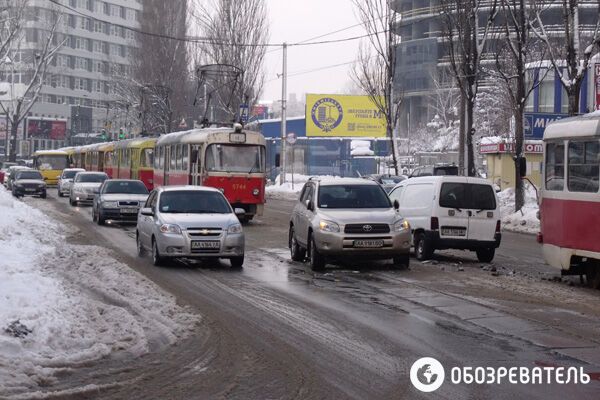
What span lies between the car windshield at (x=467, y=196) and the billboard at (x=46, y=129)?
319 feet

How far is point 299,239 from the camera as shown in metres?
17.9

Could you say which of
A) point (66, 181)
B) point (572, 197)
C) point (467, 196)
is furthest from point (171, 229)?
point (66, 181)

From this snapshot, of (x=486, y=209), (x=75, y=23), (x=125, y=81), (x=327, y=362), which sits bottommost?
(x=327, y=362)

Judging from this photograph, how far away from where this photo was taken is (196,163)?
3019 cm

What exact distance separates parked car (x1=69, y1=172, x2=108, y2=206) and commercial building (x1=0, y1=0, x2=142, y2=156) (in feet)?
211

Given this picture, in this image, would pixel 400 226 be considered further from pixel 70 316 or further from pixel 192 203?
pixel 70 316

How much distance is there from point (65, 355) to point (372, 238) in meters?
8.74

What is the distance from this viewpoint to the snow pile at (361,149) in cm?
7930

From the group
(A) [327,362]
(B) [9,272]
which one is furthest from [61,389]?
(B) [9,272]

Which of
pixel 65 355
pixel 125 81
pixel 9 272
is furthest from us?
pixel 125 81

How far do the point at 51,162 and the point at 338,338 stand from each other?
179 feet

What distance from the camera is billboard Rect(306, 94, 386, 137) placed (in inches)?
3022

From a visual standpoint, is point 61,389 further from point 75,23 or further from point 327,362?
point 75,23

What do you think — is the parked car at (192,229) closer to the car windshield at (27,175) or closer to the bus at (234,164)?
the bus at (234,164)
